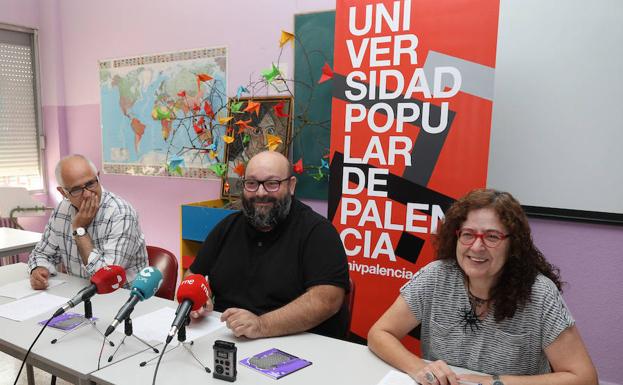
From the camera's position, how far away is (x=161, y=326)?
5.69ft

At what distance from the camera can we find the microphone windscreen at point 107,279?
63.9 inches

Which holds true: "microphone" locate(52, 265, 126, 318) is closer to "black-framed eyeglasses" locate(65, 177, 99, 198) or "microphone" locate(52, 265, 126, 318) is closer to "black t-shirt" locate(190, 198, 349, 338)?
"black t-shirt" locate(190, 198, 349, 338)

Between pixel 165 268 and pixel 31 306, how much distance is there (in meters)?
0.61

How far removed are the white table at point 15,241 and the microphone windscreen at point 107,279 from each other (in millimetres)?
1770

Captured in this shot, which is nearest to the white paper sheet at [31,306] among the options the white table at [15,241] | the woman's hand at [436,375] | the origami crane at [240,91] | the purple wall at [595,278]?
the white table at [15,241]

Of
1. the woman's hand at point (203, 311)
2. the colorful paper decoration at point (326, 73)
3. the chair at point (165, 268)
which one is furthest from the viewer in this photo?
the colorful paper decoration at point (326, 73)

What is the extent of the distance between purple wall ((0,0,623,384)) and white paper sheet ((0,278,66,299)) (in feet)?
5.82

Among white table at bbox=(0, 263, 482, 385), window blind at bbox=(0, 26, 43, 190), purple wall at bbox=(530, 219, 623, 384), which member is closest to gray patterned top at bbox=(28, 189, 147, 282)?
white table at bbox=(0, 263, 482, 385)

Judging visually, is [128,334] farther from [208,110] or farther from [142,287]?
[208,110]

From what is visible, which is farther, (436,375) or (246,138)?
(246,138)

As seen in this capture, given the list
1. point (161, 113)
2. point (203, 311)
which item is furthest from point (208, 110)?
point (203, 311)

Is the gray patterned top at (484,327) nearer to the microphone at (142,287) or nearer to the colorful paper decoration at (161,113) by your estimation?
the microphone at (142,287)

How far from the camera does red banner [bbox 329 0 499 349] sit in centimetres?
230

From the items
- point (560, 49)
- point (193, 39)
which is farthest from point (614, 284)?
point (193, 39)
